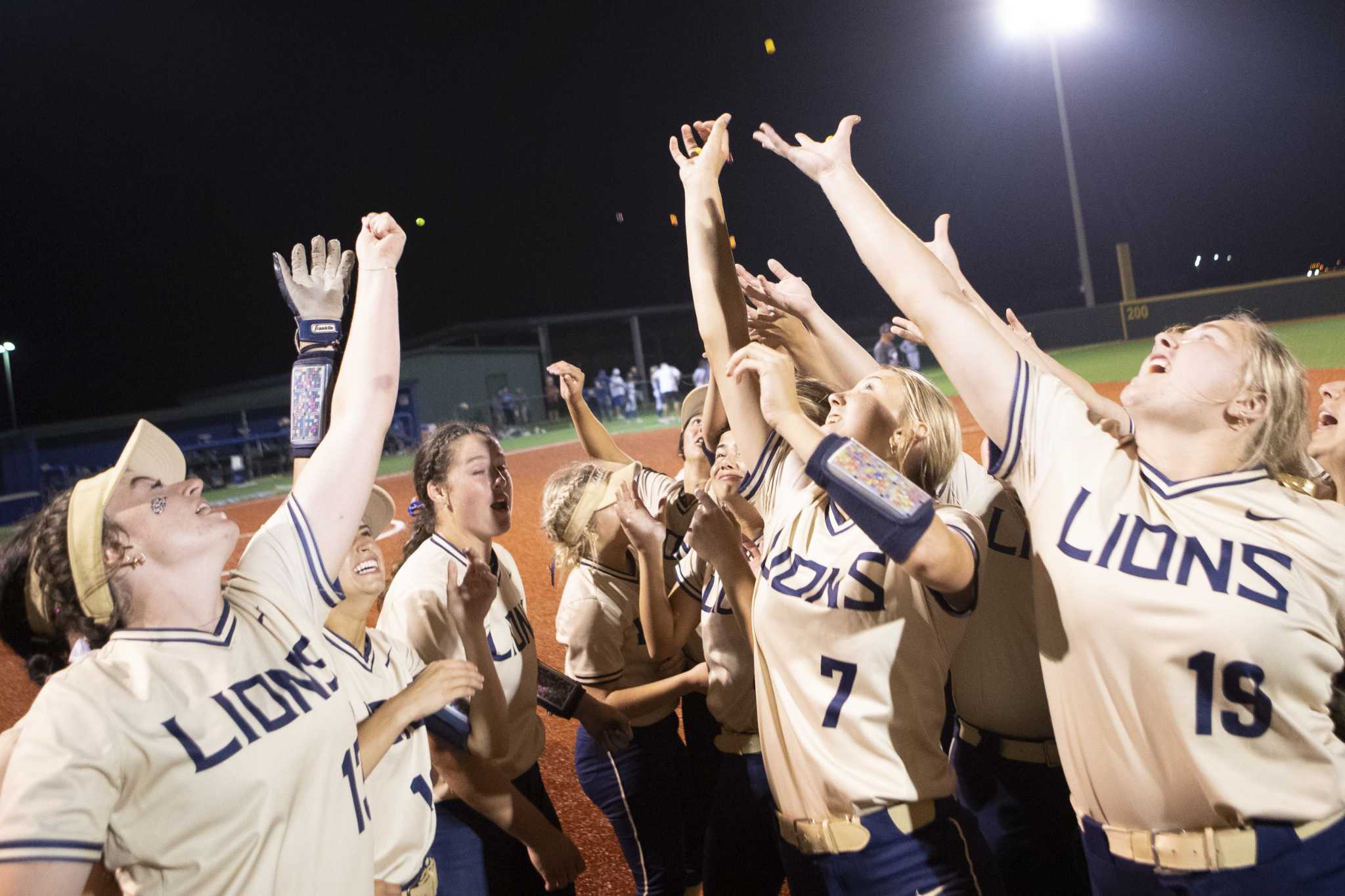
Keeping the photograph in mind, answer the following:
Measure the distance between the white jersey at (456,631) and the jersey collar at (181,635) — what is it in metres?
0.94

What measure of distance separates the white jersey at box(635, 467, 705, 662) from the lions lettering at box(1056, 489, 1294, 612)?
2.17 meters

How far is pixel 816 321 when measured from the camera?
341 cm

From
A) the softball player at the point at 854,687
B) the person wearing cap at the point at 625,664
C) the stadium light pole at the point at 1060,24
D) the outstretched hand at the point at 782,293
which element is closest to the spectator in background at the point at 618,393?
the stadium light pole at the point at 1060,24

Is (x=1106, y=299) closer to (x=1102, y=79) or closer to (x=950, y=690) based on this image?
(x=1102, y=79)

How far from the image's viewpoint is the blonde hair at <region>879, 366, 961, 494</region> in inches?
105

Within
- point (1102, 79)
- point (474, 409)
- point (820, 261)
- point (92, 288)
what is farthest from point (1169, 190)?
point (92, 288)

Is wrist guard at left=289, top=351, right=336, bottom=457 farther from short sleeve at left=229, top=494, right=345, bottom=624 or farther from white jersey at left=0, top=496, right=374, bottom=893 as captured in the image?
white jersey at left=0, top=496, right=374, bottom=893

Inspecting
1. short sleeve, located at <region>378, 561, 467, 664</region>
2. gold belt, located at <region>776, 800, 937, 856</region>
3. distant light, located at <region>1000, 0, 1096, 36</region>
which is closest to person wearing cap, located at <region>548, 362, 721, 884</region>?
short sleeve, located at <region>378, 561, 467, 664</region>

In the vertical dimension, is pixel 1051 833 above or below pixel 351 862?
below

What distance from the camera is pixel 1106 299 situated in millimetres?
57344

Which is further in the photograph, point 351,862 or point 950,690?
point 950,690

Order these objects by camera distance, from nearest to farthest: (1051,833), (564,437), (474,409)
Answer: (1051,833) < (564,437) < (474,409)

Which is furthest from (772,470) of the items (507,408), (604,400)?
(604,400)

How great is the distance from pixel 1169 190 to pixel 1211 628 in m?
66.5
